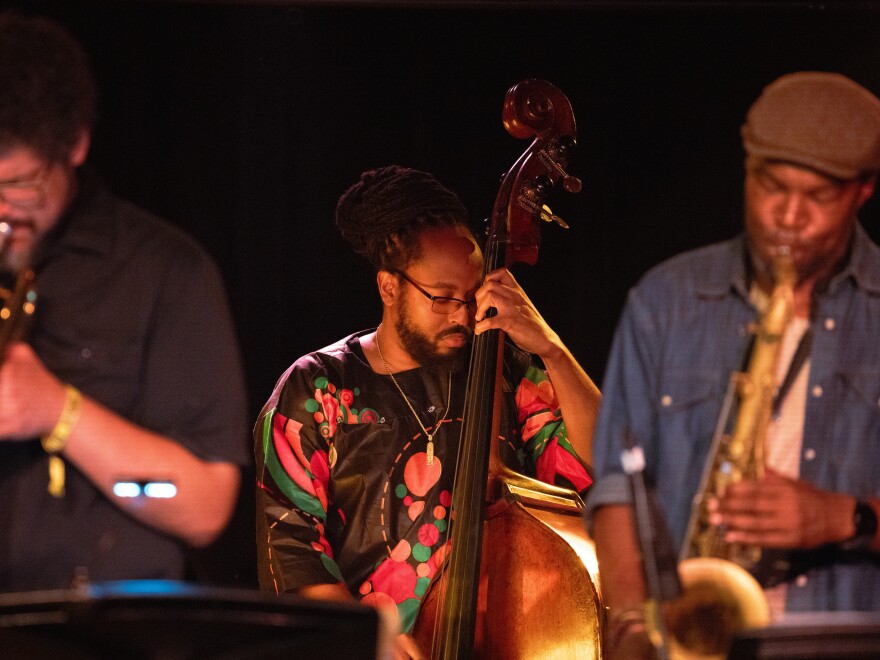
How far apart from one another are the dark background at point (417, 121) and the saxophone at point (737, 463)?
0.54 meters

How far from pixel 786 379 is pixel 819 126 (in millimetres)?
542

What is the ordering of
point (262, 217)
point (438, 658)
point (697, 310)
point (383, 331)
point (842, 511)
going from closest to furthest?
point (842, 511)
point (697, 310)
point (438, 658)
point (262, 217)
point (383, 331)

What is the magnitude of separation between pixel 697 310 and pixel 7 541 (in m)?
1.65

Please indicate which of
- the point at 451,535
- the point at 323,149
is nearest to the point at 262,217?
the point at 323,149

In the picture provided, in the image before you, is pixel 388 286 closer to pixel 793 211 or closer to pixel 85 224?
pixel 85 224

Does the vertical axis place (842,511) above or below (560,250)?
below

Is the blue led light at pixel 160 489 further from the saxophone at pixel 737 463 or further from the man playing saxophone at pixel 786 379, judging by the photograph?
the saxophone at pixel 737 463

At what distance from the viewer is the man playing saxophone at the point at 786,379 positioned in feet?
7.74

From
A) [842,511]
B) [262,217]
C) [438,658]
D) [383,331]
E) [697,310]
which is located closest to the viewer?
[842,511]

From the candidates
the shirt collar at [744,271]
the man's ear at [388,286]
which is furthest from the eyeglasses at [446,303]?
the shirt collar at [744,271]

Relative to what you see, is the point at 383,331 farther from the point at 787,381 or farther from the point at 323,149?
the point at 787,381

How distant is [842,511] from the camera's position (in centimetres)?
235

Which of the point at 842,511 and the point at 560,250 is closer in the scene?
the point at 842,511

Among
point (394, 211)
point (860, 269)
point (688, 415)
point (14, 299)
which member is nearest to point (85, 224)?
point (14, 299)
